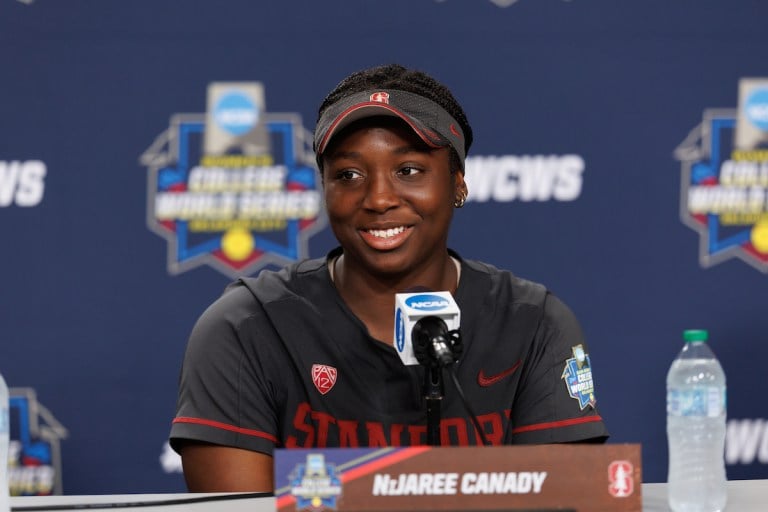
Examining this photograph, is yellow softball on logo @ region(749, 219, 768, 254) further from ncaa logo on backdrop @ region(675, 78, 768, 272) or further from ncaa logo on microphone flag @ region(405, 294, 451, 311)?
ncaa logo on microphone flag @ region(405, 294, 451, 311)

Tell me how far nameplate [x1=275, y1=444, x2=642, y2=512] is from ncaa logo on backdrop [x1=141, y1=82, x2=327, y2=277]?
1.66 metres

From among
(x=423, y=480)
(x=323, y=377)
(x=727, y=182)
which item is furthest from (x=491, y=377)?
(x=727, y=182)

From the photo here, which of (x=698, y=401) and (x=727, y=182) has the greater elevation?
(x=727, y=182)

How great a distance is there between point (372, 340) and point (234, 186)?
113cm

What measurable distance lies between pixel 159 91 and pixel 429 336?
1.72 m

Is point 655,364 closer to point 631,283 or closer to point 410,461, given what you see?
point 631,283

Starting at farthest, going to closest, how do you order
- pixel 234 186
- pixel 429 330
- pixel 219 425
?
pixel 234 186 → pixel 219 425 → pixel 429 330

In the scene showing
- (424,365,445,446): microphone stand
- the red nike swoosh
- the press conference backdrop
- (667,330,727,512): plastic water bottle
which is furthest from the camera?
the press conference backdrop

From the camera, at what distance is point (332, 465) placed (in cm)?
117

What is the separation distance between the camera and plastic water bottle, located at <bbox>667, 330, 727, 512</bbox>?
55.2 inches

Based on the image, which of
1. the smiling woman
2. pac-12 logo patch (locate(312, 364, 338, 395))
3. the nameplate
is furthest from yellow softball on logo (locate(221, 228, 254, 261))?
the nameplate

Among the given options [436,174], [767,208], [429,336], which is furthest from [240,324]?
[767,208]

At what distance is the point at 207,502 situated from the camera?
1.46m

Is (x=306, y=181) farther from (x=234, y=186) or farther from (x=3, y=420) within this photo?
(x=3, y=420)
